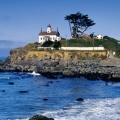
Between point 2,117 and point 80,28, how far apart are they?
399 feet

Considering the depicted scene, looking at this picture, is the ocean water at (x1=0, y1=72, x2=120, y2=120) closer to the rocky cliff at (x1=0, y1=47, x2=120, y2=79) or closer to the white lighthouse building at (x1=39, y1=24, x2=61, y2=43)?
the rocky cliff at (x1=0, y1=47, x2=120, y2=79)

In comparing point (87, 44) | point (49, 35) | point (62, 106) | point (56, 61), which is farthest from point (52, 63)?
point (62, 106)

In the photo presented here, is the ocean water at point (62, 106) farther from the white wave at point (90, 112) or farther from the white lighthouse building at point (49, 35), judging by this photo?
the white lighthouse building at point (49, 35)

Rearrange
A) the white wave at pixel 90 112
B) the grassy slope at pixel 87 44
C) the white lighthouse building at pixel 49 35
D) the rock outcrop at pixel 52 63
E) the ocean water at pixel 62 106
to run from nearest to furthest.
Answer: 1. the white wave at pixel 90 112
2. the ocean water at pixel 62 106
3. the rock outcrop at pixel 52 63
4. the grassy slope at pixel 87 44
5. the white lighthouse building at pixel 49 35

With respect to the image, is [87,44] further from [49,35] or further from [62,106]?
[62,106]

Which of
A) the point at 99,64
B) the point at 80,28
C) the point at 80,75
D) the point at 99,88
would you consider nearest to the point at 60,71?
the point at 80,75

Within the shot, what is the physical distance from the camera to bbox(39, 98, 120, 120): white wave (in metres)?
40.5

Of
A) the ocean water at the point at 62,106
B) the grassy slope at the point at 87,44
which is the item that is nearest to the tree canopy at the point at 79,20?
the grassy slope at the point at 87,44

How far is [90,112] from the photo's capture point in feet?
→ 143

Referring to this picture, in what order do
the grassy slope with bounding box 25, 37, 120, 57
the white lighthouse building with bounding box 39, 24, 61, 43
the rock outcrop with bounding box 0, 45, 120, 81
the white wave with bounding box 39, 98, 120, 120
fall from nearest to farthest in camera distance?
the white wave with bounding box 39, 98, 120, 120 → the rock outcrop with bounding box 0, 45, 120, 81 → the grassy slope with bounding box 25, 37, 120, 57 → the white lighthouse building with bounding box 39, 24, 61, 43

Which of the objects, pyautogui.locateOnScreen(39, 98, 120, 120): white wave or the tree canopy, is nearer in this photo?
pyautogui.locateOnScreen(39, 98, 120, 120): white wave

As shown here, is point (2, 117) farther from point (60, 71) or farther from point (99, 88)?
point (60, 71)

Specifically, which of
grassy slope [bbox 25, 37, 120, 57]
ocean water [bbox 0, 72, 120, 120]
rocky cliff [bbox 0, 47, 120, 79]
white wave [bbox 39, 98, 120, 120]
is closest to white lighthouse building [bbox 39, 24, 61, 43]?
grassy slope [bbox 25, 37, 120, 57]

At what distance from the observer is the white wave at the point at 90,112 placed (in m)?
40.5
